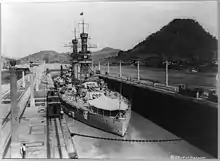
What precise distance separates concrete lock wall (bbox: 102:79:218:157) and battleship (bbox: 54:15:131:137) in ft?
0.29

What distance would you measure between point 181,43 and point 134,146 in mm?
844

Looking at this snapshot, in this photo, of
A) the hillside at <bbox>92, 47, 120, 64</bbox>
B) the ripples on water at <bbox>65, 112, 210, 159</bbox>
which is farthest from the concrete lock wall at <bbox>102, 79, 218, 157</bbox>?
the hillside at <bbox>92, 47, 120, 64</bbox>

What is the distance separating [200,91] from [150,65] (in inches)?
16.2

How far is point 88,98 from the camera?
2248 millimetres

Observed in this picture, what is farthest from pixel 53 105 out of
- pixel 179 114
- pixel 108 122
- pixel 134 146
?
pixel 179 114

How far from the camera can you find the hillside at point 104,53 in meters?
2.22

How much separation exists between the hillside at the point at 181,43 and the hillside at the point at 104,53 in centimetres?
11

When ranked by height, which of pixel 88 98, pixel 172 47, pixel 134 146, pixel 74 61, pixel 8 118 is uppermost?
pixel 172 47

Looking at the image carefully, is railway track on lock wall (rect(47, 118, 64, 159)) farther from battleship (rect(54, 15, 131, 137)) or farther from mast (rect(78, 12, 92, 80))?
mast (rect(78, 12, 92, 80))

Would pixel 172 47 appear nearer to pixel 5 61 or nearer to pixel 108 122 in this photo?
pixel 108 122

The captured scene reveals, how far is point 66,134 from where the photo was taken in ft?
7.25

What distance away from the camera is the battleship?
2.18m

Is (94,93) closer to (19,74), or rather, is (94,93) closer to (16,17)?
(19,74)

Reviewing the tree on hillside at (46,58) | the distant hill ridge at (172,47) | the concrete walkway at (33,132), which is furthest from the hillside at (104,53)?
the concrete walkway at (33,132)
